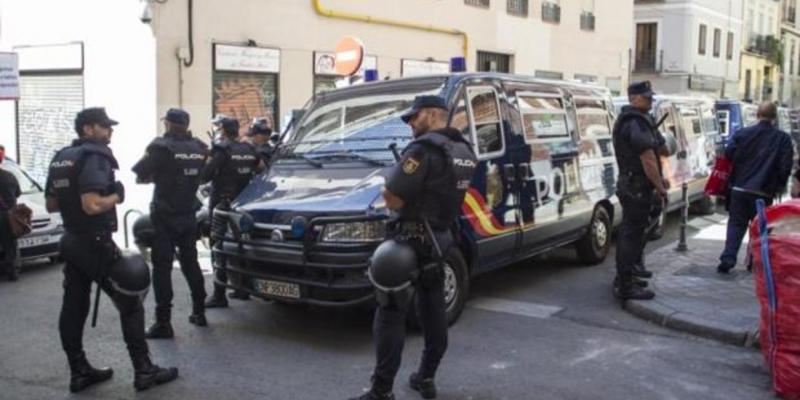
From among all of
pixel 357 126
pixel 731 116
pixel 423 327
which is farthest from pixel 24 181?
pixel 731 116

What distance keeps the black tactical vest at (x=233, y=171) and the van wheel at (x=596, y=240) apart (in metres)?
3.89

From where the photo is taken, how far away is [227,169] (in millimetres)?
7465

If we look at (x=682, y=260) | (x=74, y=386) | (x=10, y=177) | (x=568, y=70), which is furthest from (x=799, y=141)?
(x=74, y=386)

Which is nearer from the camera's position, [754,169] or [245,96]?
[754,169]

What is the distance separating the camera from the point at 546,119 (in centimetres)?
823

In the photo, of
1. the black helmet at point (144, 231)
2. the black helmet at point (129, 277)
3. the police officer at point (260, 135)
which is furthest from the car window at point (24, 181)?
the black helmet at point (129, 277)

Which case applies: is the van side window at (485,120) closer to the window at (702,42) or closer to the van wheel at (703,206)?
the van wheel at (703,206)

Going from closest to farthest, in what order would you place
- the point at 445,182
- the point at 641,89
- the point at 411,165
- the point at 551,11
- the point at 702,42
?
the point at 411,165
the point at 445,182
the point at 641,89
the point at 551,11
the point at 702,42

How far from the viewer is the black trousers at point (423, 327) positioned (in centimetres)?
472

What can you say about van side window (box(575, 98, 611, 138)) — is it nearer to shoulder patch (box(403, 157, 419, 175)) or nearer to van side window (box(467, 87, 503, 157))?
van side window (box(467, 87, 503, 157))

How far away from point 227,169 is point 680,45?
34350 millimetres

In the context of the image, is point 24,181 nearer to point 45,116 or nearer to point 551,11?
point 45,116

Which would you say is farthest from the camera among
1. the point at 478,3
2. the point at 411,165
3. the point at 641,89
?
the point at 478,3

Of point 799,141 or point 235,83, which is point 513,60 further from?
point 235,83
